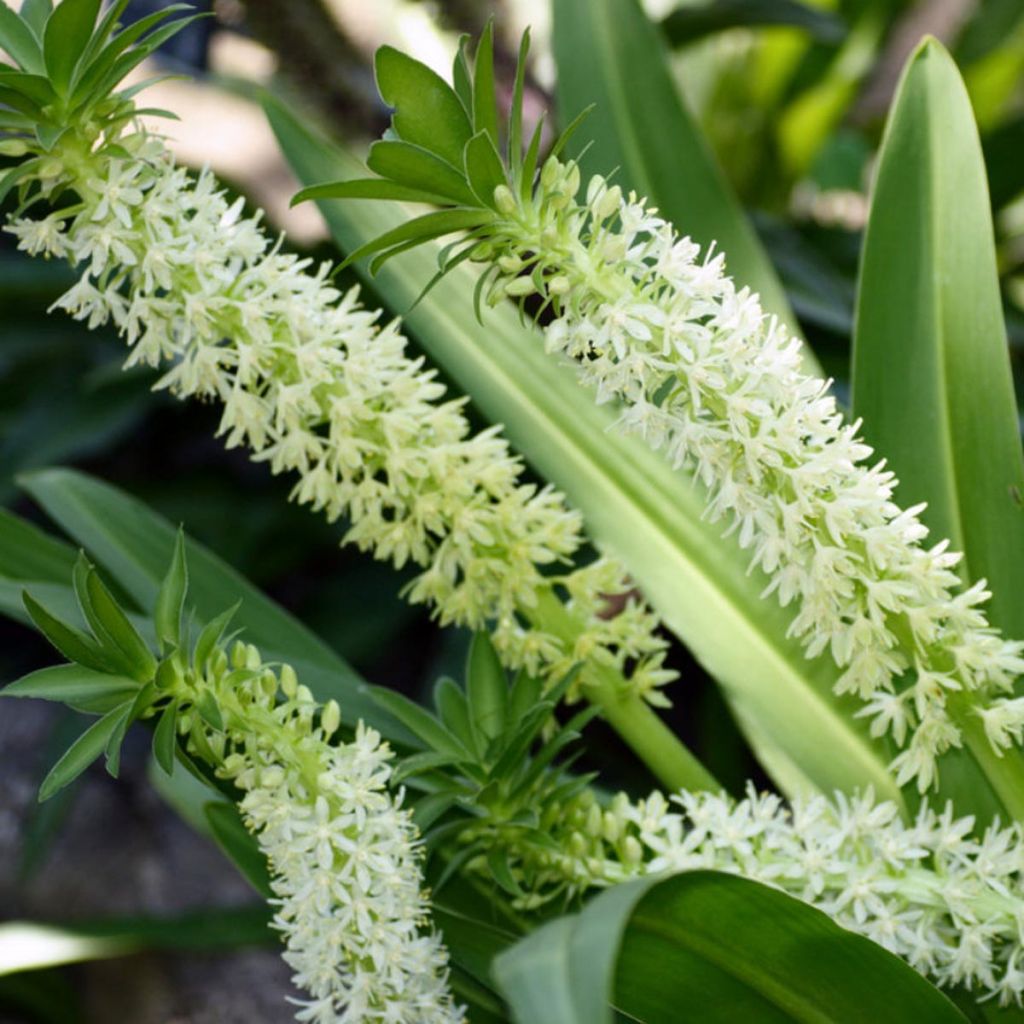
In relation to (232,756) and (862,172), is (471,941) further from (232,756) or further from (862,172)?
(862,172)

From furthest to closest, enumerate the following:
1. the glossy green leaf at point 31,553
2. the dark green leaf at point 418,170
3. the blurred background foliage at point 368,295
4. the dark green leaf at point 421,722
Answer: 1. the blurred background foliage at point 368,295
2. the glossy green leaf at point 31,553
3. the dark green leaf at point 421,722
4. the dark green leaf at point 418,170

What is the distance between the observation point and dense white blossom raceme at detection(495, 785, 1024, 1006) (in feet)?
1.47

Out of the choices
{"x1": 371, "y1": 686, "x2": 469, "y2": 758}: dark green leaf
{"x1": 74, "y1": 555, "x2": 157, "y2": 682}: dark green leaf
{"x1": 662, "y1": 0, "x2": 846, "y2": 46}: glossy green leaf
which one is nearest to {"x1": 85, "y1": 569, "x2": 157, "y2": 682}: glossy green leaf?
{"x1": 74, "y1": 555, "x2": 157, "y2": 682}: dark green leaf

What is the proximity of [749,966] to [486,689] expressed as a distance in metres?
0.15

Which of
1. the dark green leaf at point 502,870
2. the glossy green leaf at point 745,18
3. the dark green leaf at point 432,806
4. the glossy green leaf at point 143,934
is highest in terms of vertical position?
the glossy green leaf at point 745,18

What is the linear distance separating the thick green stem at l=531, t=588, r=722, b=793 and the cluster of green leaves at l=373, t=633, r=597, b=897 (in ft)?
0.08

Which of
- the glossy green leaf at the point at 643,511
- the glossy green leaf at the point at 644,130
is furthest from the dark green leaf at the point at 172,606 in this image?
the glossy green leaf at the point at 644,130

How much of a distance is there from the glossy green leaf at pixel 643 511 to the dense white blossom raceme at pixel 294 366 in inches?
4.6

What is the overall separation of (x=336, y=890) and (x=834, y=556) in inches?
7.2

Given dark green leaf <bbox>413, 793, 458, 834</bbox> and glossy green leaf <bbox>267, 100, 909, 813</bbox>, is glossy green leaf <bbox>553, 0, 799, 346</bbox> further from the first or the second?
dark green leaf <bbox>413, 793, 458, 834</bbox>

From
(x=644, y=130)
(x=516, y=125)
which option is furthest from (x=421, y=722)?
(x=644, y=130)

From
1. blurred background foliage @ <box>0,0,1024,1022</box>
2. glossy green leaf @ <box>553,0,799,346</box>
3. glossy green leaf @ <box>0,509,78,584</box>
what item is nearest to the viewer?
glossy green leaf @ <box>0,509,78,584</box>

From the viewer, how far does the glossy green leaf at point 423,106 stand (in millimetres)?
378

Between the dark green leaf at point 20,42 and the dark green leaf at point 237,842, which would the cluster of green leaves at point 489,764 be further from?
the dark green leaf at point 20,42
